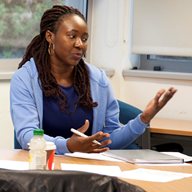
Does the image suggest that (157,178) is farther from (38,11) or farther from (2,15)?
(38,11)

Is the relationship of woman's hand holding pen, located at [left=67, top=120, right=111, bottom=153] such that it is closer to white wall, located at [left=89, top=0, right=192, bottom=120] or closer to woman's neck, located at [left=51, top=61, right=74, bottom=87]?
woman's neck, located at [left=51, top=61, right=74, bottom=87]

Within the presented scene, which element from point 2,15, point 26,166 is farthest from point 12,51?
point 26,166

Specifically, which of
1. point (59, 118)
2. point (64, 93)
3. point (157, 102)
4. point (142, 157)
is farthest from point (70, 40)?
point (142, 157)

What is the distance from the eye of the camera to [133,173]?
179 centimetres

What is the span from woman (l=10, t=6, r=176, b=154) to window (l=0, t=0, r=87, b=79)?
76 cm

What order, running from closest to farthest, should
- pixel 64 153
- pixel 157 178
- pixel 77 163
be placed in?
pixel 157 178 → pixel 77 163 → pixel 64 153

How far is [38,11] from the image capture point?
3521 millimetres

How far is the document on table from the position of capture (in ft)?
5.66

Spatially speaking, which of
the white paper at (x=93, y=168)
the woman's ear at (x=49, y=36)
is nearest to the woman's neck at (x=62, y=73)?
the woman's ear at (x=49, y=36)

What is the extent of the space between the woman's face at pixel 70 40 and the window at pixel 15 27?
0.82m

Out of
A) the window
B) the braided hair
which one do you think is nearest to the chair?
the braided hair

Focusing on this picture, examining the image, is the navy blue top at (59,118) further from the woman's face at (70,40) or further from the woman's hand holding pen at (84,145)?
the woman's hand holding pen at (84,145)

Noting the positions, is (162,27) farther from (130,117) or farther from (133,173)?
(133,173)

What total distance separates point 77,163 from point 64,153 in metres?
0.16
